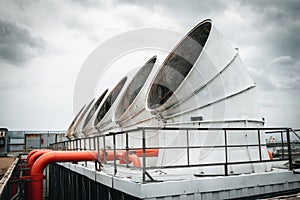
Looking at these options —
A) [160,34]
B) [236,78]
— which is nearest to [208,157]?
[236,78]

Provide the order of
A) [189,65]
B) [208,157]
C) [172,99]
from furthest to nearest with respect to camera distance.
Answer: [189,65]
[172,99]
[208,157]

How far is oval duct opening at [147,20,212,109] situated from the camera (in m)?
8.32

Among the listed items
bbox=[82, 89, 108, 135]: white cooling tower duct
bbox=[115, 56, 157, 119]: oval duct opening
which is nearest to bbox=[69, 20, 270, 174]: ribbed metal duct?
bbox=[115, 56, 157, 119]: oval duct opening

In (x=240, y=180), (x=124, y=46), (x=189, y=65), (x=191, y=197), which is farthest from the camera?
(x=124, y=46)

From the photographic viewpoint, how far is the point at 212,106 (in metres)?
7.46

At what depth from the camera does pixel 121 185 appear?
599 centimetres

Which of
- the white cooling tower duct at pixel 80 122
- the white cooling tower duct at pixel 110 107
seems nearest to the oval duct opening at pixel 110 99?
the white cooling tower duct at pixel 110 107

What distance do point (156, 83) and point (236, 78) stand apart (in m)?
2.60

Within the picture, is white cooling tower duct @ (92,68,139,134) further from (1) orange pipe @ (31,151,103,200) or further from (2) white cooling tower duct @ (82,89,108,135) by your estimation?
(1) orange pipe @ (31,151,103,200)

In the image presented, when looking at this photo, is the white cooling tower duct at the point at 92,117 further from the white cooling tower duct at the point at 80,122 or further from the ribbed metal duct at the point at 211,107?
the ribbed metal duct at the point at 211,107

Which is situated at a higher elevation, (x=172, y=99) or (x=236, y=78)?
(x=236, y=78)

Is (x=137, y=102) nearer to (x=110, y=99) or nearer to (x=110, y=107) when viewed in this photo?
(x=110, y=107)

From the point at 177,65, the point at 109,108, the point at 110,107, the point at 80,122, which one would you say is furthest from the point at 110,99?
the point at 177,65

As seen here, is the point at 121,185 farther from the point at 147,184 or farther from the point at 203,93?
the point at 203,93
